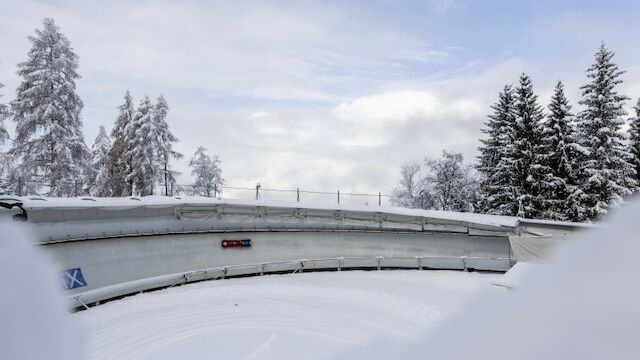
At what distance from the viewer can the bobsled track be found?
47.9ft

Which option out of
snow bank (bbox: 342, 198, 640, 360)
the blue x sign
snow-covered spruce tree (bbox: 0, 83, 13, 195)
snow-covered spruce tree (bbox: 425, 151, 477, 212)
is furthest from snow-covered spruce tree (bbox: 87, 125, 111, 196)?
snow bank (bbox: 342, 198, 640, 360)

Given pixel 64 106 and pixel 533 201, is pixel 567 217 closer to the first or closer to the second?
pixel 533 201

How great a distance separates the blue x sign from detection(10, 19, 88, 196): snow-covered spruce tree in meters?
16.2

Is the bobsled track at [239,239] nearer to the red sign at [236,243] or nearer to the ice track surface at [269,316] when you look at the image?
the red sign at [236,243]

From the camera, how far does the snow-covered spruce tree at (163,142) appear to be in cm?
3577

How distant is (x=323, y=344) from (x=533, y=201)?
89.0ft

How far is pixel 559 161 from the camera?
30578 millimetres

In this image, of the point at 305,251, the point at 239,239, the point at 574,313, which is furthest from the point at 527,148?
the point at 574,313

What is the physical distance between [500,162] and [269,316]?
26.9 meters

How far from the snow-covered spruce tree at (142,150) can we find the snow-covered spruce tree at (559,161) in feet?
113

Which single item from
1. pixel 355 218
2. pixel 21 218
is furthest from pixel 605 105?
pixel 21 218

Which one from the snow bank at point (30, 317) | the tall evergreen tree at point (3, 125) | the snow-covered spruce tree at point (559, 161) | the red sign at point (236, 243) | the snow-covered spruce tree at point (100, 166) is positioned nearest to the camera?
the snow bank at point (30, 317)

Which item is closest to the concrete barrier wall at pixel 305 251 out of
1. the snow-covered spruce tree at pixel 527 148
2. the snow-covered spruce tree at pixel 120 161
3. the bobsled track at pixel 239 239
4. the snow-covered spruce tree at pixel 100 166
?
the bobsled track at pixel 239 239

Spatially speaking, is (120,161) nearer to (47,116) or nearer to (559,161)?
(47,116)
